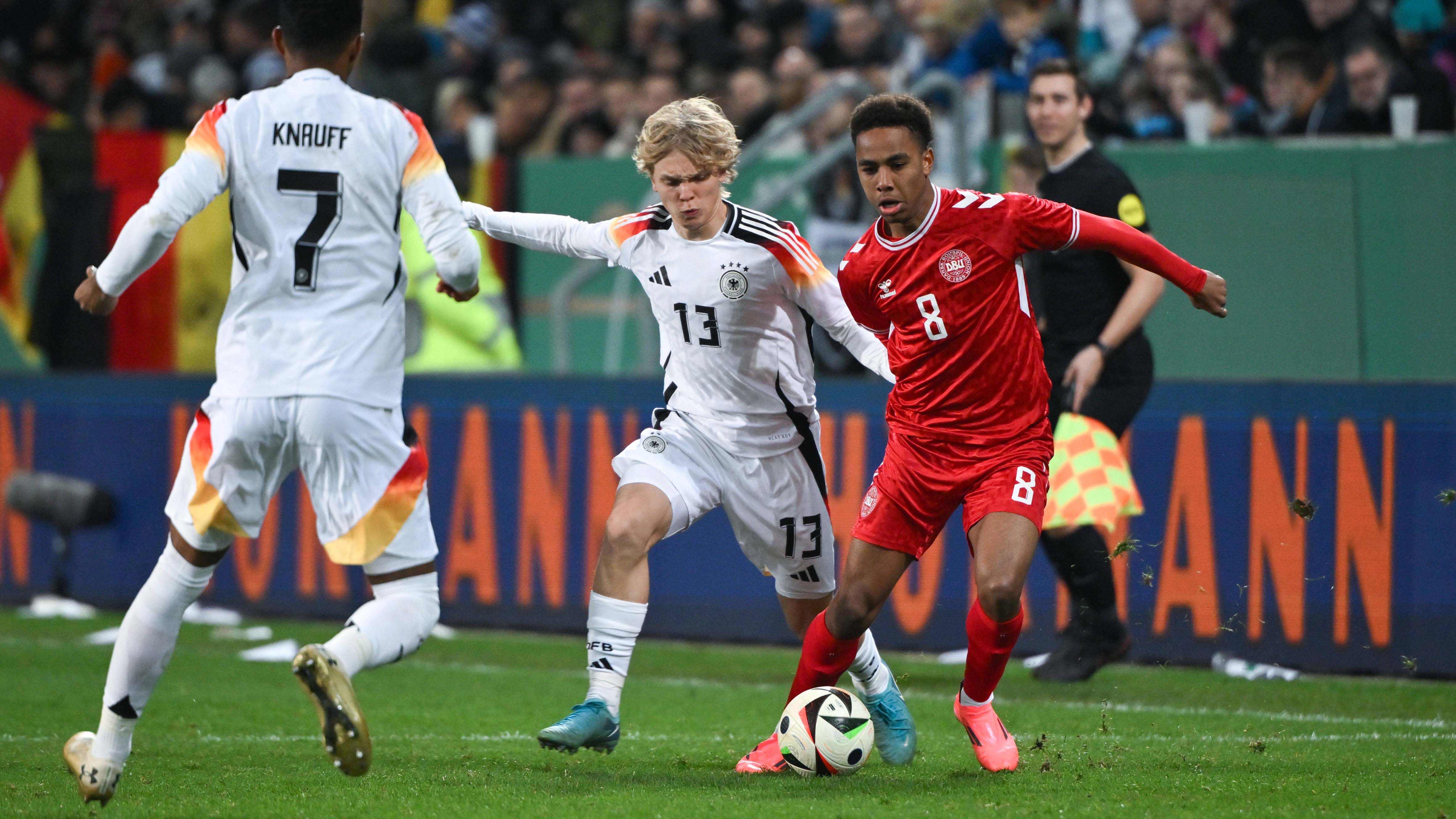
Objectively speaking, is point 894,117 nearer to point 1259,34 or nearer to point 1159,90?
point 1159,90

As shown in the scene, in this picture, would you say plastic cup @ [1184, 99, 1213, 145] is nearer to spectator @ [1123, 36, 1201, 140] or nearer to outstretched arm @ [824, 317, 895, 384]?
spectator @ [1123, 36, 1201, 140]

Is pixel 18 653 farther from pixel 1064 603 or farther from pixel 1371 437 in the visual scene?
pixel 1371 437

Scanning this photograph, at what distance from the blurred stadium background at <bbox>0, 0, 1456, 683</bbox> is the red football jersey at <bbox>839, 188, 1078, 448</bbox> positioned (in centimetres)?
297

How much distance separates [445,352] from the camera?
12.2 m

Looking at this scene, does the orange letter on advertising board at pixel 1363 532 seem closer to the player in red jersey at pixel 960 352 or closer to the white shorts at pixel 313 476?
the player in red jersey at pixel 960 352

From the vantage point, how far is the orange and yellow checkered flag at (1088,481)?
24.4 ft

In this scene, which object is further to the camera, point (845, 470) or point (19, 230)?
point (19, 230)

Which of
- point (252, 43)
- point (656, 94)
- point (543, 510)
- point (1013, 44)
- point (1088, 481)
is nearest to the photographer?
point (1088, 481)

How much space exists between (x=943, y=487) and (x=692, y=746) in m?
1.49

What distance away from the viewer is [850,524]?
923cm

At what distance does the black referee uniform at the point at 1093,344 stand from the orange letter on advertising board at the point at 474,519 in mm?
3734

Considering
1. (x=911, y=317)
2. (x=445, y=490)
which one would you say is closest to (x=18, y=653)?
(x=445, y=490)

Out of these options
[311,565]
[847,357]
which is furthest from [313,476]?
[847,357]

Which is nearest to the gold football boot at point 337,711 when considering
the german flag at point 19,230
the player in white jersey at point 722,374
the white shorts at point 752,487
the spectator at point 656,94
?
the player in white jersey at point 722,374
